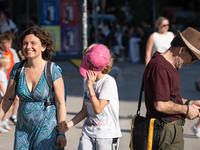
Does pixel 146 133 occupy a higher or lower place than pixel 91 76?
lower

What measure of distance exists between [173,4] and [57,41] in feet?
95.7

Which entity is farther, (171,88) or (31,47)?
(31,47)

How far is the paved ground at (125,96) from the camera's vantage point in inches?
225

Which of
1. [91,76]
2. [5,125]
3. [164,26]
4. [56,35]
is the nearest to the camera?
[91,76]

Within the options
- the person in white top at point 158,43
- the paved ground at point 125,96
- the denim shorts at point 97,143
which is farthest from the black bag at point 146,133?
the person in white top at point 158,43

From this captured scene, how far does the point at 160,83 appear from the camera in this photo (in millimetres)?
2799

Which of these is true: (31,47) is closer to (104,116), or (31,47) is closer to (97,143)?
(104,116)

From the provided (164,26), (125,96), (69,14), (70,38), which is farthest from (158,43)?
(69,14)

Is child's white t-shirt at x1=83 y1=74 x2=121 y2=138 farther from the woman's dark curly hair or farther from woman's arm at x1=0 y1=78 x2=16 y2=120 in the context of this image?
woman's arm at x1=0 y1=78 x2=16 y2=120

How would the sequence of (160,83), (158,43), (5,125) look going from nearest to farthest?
(160,83)
(5,125)
(158,43)

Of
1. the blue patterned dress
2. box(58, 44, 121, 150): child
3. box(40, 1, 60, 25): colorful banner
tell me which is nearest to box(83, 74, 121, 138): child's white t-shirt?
box(58, 44, 121, 150): child

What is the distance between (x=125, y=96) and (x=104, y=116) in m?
5.99

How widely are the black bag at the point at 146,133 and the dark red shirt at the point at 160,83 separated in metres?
0.10

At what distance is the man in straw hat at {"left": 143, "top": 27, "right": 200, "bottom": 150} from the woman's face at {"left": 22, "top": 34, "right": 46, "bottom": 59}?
101 cm
